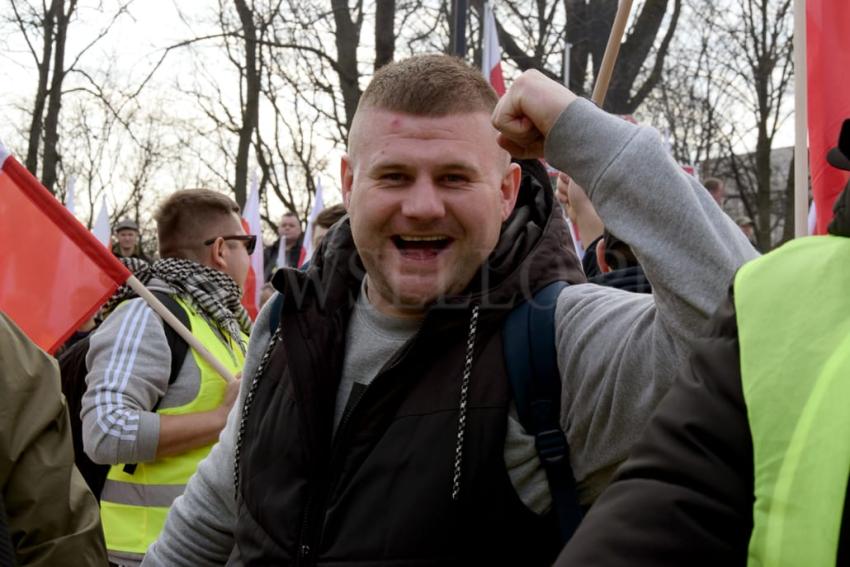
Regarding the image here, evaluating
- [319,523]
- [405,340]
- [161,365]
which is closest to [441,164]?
[405,340]

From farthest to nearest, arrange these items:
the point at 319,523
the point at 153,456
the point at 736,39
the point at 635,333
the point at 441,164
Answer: the point at 736,39 < the point at 153,456 < the point at 441,164 < the point at 319,523 < the point at 635,333

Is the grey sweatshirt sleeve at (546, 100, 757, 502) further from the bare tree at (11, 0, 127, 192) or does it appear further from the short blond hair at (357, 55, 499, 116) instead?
the bare tree at (11, 0, 127, 192)

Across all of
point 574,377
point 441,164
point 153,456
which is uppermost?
point 441,164

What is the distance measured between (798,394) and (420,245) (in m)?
1.24

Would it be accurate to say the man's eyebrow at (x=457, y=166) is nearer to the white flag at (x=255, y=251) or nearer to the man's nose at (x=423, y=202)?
the man's nose at (x=423, y=202)

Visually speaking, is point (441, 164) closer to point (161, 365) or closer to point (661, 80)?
Answer: point (161, 365)

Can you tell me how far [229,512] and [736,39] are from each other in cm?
1635

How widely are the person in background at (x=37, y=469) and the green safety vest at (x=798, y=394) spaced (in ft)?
5.77

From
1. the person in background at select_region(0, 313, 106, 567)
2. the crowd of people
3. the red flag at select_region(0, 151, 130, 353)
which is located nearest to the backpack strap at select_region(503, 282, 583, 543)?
the crowd of people

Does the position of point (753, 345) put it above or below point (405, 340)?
above

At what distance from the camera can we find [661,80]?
17.9m

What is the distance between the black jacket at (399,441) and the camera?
181 cm

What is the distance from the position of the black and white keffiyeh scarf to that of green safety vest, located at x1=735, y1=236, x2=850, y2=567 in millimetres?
3112

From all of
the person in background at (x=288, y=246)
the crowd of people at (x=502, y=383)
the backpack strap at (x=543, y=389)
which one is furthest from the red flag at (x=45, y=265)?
the person in background at (x=288, y=246)
